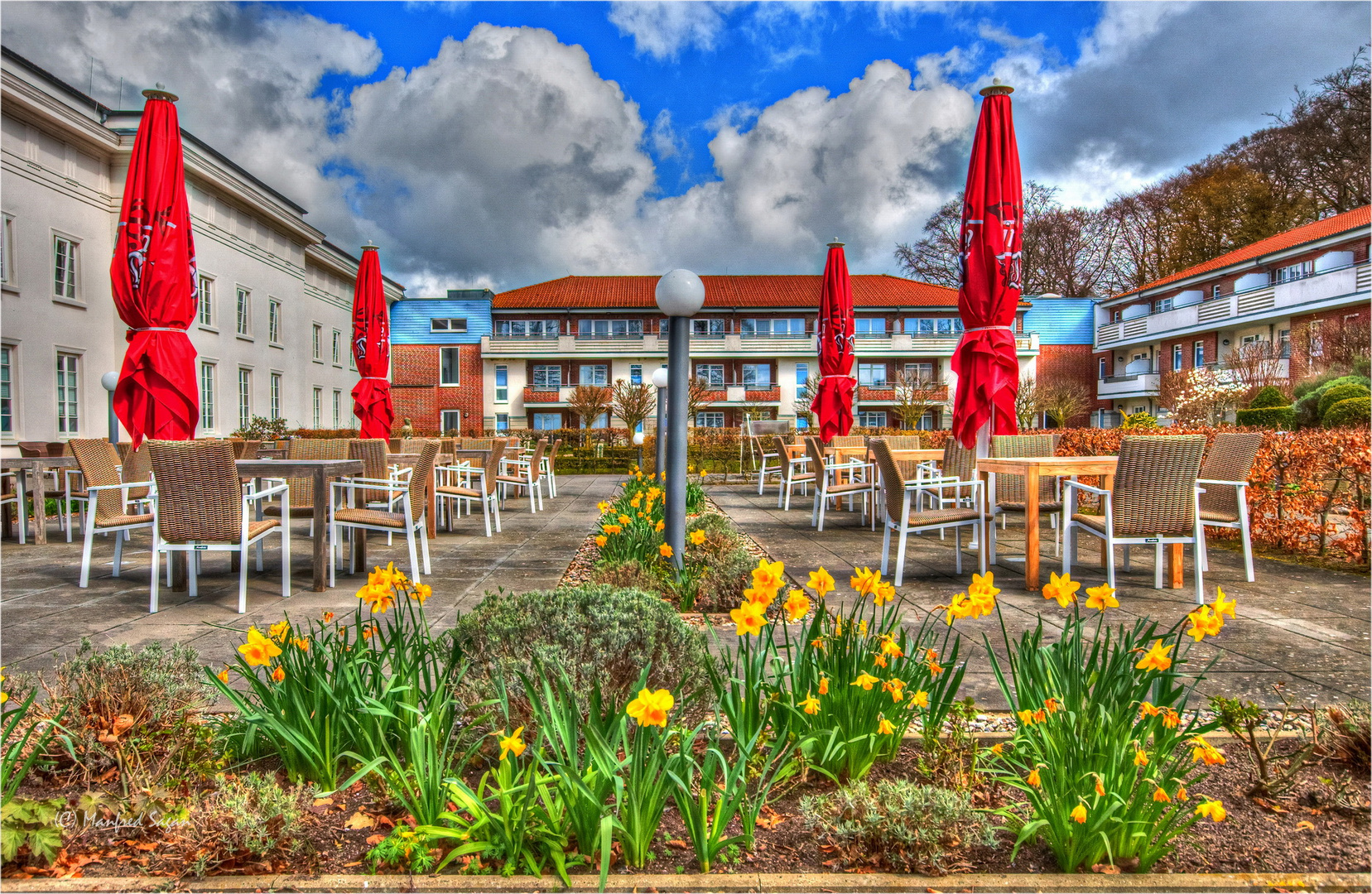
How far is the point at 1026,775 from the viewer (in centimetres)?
207

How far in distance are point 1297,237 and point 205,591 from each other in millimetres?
36254

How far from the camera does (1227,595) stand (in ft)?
16.1

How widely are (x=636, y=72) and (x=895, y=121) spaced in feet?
8.30

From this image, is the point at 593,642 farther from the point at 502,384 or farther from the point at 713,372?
the point at 502,384

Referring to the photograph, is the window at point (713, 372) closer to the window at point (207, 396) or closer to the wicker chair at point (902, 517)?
the window at point (207, 396)

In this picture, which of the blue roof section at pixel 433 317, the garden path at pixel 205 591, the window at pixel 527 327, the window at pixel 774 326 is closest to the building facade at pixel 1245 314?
the window at pixel 774 326

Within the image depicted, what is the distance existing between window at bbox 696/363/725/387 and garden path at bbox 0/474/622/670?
33969 mm

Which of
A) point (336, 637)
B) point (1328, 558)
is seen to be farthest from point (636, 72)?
point (1328, 558)

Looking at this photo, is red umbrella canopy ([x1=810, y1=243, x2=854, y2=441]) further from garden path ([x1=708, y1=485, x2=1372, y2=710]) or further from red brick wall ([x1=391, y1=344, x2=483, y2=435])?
red brick wall ([x1=391, y1=344, x2=483, y2=435])

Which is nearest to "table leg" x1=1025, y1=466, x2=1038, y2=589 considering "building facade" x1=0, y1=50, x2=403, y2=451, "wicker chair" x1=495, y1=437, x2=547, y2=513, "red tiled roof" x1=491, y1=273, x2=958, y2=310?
"wicker chair" x1=495, y1=437, x2=547, y2=513

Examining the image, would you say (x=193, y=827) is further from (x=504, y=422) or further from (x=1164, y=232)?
(x=1164, y=232)

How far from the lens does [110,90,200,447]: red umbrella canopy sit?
5.66 m

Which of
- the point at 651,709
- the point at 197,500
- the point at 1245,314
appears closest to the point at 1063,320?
the point at 1245,314

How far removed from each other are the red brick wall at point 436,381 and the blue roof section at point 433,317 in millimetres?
426
